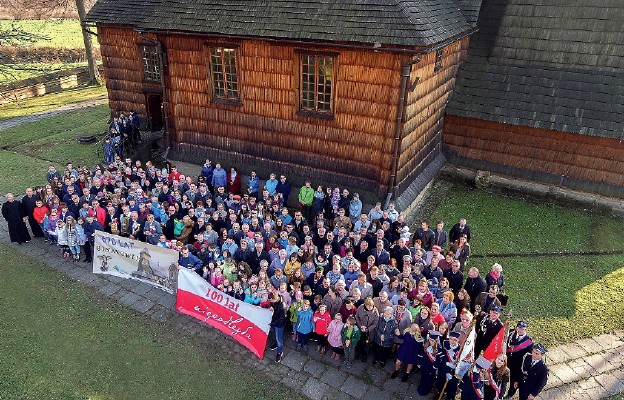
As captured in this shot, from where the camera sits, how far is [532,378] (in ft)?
24.4

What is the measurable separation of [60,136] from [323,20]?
51.4 ft

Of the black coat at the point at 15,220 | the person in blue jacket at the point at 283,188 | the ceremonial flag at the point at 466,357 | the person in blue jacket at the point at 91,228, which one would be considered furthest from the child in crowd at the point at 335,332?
the black coat at the point at 15,220

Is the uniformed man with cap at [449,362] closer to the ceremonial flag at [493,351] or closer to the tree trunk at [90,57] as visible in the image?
the ceremonial flag at [493,351]

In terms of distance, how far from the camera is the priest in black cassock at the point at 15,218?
486 inches

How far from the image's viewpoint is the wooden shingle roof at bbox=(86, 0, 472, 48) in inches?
448

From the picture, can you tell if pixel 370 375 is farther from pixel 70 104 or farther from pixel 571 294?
pixel 70 104

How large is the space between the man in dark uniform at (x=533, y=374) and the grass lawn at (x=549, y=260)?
7.85 feet

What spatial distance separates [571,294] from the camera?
10930mm

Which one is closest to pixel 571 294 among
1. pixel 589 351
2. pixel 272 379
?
pixel 589 351

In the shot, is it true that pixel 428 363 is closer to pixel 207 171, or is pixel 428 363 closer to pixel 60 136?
pixel 207 171

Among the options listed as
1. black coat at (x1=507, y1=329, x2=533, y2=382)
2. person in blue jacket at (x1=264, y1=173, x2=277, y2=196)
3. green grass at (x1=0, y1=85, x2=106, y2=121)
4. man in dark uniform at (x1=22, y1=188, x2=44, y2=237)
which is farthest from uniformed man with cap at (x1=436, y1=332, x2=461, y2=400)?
green grass at (x1=0, y1=85, x2=106, y2=121)

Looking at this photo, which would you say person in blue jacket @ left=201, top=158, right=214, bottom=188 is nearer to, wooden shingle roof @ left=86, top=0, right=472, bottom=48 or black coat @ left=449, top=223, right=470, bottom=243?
wooden shingle roof @ left=86, top=0, right=472, bottom=48

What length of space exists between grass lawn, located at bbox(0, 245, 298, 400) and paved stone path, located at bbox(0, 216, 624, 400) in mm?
256

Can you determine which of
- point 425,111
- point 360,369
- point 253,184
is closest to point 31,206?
point 253,184
